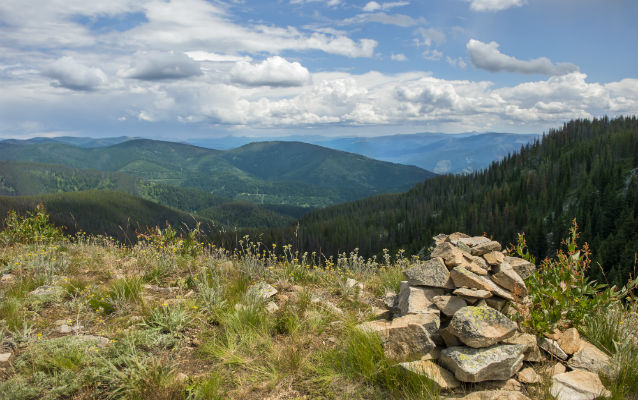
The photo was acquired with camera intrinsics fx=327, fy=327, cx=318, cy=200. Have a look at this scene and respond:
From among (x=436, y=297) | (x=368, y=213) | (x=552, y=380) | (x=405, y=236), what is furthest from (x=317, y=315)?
(x=368, y=213)

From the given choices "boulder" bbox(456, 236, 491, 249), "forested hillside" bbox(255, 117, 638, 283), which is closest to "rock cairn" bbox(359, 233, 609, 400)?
"boulder" bbox(456, 236, 491, 249)

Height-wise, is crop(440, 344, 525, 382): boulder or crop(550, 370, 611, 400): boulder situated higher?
crop(440, 344, 525, 382): boulder

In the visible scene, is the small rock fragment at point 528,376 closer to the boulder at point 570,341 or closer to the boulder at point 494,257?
the boulder at point 570,341

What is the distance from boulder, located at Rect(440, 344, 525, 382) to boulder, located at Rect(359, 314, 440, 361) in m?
0.37

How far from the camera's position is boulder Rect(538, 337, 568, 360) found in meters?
5.16

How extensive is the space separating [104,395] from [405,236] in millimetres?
145586

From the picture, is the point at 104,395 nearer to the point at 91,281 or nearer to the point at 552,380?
the point at 91,281

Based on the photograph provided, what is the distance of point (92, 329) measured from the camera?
609cm

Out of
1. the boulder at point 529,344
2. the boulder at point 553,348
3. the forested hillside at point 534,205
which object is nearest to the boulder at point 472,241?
the boulder at point 553,348

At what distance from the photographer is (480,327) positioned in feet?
15.8

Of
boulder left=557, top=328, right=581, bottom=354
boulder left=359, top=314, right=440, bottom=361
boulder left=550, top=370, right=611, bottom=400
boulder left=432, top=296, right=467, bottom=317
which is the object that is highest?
boulder left=432, top=296, right=467, bottom=317

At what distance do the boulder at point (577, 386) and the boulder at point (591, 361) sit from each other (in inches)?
13.5

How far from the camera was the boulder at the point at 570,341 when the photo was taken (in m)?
5.22

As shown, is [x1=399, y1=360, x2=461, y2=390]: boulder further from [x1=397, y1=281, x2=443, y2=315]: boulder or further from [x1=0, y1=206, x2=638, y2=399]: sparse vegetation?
[x1=397, y1=281, x2=443, y2=315]: boulder
